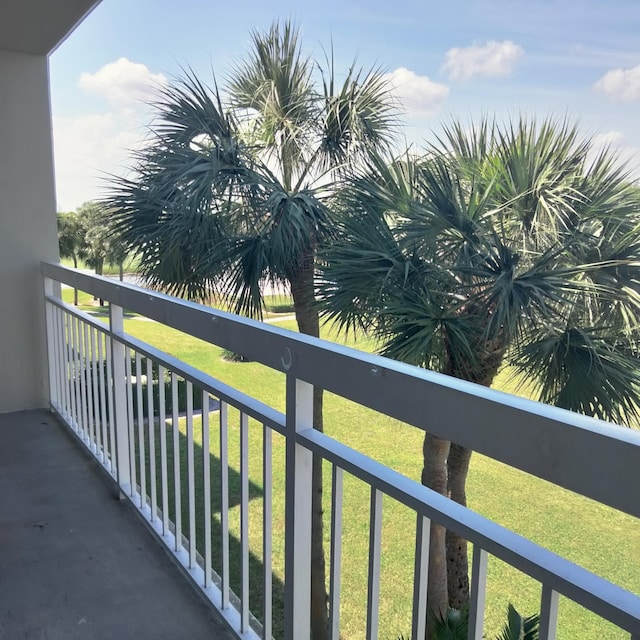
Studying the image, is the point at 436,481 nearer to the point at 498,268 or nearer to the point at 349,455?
the point at 498,268

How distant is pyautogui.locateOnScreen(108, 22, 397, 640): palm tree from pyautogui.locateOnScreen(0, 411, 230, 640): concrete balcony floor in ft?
12.9

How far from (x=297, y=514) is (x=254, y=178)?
608 centimetres

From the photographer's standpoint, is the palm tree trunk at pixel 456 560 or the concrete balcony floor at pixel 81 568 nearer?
the concrete balcony floor at pixel 81 568

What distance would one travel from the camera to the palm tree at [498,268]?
15.3 feet

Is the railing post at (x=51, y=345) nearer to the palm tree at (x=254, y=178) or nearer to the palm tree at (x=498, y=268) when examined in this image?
the palm tree at (x=498, y=268)

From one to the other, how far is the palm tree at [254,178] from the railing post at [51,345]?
10.4 ft

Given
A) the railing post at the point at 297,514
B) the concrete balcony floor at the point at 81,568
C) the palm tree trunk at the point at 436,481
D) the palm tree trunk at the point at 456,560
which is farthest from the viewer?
the palm tree trunk at the point at 456,560

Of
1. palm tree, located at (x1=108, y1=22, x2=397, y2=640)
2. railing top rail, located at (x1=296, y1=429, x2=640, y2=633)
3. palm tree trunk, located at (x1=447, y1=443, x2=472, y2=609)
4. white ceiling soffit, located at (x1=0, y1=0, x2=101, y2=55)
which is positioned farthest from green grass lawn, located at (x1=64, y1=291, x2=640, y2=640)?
railing top rail, located at (x1=296, y1=429, x2=640, y2=633)

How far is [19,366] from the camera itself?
326cm

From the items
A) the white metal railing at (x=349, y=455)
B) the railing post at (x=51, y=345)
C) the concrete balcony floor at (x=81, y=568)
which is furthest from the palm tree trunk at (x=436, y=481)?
the white metal railing at (x=349, y=455)

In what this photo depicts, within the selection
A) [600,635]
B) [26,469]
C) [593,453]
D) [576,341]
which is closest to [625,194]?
[576,341]

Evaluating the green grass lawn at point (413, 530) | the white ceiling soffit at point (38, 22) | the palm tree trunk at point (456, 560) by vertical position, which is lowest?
the green grass lawn at point (413, 530)

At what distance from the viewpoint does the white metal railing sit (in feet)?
1.86

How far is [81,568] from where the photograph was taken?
1725 millimetres
